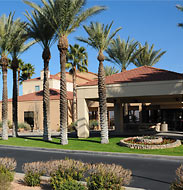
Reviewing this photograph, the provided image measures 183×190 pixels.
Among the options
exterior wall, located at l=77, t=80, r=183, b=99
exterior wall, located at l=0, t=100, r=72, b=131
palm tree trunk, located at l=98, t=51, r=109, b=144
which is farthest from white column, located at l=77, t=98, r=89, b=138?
exterior wall, located at l=0, t=100, r=72, b=131

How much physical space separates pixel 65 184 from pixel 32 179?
5.22 ft

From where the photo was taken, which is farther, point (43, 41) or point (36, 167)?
point (43, 41)

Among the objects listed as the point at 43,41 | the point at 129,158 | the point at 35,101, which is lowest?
the point at 129,158

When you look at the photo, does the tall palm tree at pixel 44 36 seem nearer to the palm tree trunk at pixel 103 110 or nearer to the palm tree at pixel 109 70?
the palm tree trunk at pixel 103 110

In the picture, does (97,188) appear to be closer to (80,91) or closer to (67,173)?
(67,173)

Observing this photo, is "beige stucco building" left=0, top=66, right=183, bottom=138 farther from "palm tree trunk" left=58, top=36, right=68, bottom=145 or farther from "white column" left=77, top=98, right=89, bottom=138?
"palm tree trunk" left=58, top=36, right=68, bottom=145

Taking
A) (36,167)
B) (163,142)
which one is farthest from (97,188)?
(163,142)

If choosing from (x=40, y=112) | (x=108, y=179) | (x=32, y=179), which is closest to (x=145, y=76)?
(x=32, y=179)

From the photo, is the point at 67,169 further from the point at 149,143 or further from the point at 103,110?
the point at 103,110

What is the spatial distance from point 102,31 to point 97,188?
1572cm

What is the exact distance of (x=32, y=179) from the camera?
849cm

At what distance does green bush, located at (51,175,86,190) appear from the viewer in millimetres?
7301

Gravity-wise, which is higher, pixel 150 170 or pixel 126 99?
pixel 126 99

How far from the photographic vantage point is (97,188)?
23.8 feet
